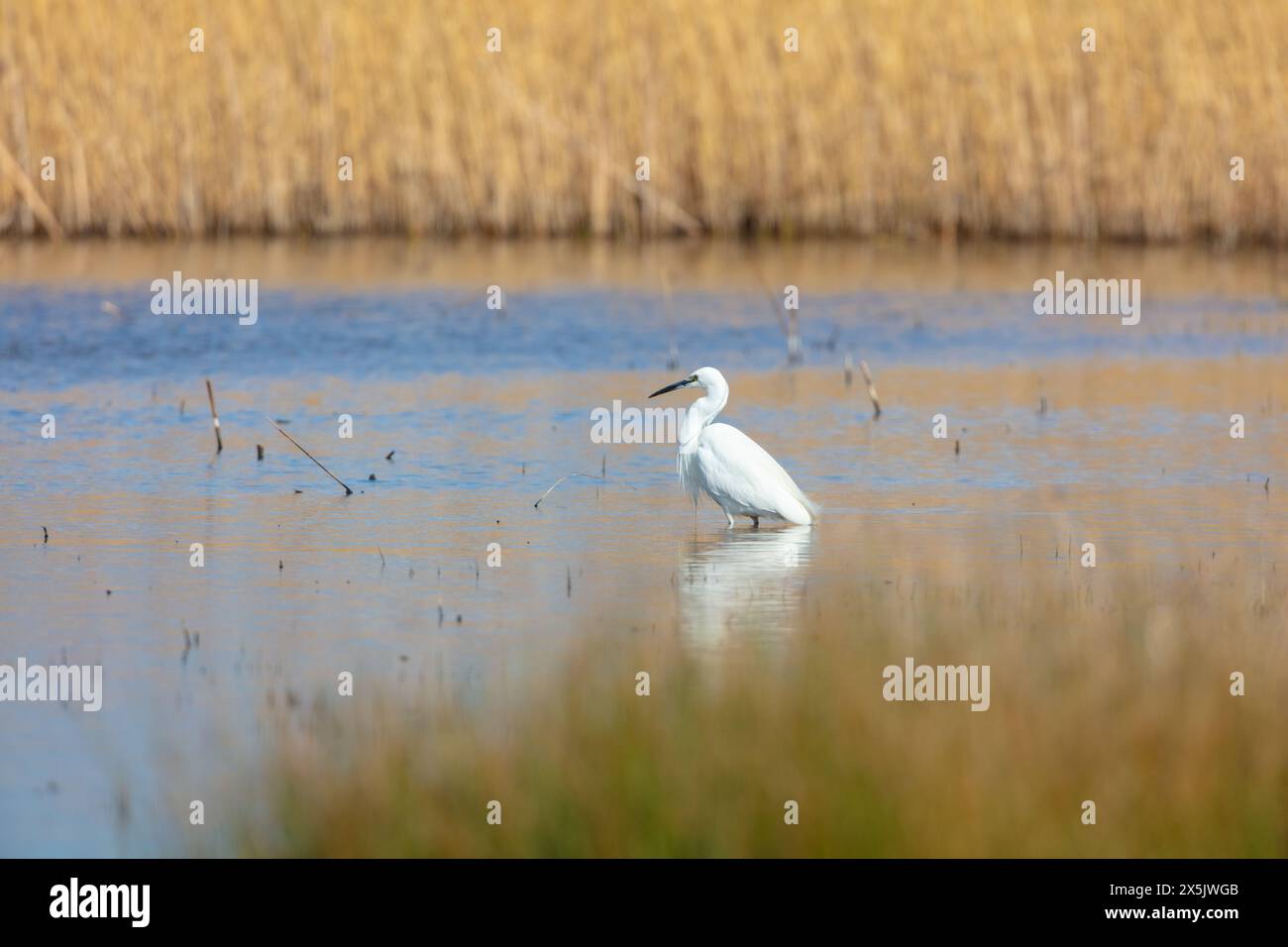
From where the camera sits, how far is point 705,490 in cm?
904

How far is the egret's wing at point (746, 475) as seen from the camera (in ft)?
29.0

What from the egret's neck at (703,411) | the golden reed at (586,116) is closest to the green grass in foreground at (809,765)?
the egret's neck at (703,411)

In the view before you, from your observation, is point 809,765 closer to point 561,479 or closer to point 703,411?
point 703,411

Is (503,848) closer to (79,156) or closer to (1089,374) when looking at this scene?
(1089,374)

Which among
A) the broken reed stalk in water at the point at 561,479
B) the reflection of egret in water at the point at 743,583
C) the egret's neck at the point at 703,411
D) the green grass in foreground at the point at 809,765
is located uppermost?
the egret's neck at the point at 703,411

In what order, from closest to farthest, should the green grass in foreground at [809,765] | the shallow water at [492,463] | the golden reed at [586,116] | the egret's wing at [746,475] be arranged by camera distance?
the green grass in foreground at [809,765] < the shallow water at [492,463] < the egret's wing at [746,475] < the golden reed at [586,116]

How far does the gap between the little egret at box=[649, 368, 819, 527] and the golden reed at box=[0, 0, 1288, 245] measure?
1071 centimetres

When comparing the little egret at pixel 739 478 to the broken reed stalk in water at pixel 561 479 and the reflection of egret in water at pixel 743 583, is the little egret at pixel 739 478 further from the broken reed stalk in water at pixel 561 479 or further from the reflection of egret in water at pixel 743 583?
the broken reed stalk in water at pixel 561 479

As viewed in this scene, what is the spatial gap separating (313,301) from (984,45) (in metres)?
6.79

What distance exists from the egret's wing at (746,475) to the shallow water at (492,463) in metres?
0.19

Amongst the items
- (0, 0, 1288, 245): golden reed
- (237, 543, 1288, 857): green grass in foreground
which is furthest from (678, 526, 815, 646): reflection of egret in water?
(0, 0, 1288, 245): golden reed

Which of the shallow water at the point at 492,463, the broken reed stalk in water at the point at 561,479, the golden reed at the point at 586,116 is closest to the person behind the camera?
the shallow water at the point at 492,463

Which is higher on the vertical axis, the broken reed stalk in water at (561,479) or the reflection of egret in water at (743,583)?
the broken reed stalk in water at (561,479)

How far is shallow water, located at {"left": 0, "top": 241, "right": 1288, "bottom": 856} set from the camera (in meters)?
6.70
